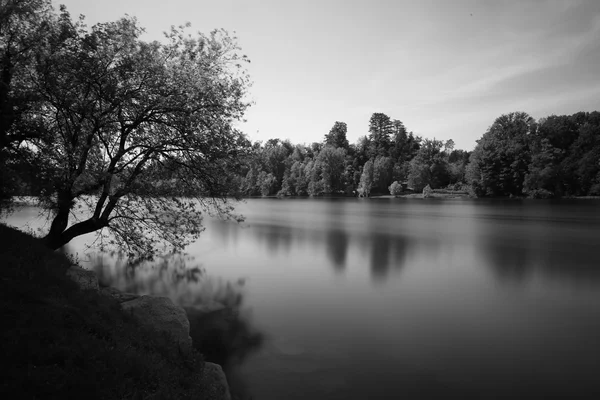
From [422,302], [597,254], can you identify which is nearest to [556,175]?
[597,254]

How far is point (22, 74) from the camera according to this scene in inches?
394

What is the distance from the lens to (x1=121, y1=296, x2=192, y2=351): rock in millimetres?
7674

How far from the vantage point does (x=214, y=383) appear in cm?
616

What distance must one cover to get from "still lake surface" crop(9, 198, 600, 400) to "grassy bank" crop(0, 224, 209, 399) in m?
2.60

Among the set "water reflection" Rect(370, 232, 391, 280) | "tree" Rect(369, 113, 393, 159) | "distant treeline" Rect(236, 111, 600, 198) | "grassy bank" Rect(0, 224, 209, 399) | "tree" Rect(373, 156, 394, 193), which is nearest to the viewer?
"grassy bank" Rect(0, 224, 209, 399)

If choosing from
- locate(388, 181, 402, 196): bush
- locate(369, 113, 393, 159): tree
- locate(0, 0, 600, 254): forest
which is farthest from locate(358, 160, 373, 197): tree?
locate(0, 0, 600, 254): forest

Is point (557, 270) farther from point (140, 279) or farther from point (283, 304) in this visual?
point (140, 279)

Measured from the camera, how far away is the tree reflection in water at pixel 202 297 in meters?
8.71

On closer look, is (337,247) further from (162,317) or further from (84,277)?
(84,277)

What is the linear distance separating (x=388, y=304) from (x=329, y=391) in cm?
618

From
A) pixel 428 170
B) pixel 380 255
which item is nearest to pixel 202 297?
pixel 380 255

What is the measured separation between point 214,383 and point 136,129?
931 centimetres

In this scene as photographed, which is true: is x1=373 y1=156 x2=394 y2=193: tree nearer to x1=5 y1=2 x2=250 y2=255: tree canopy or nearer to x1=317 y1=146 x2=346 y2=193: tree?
x1=317 y1=146 x2=346 y2=193: tree

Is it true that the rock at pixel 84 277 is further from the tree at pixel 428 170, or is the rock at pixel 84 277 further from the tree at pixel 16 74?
the tree at pixel 428 170
